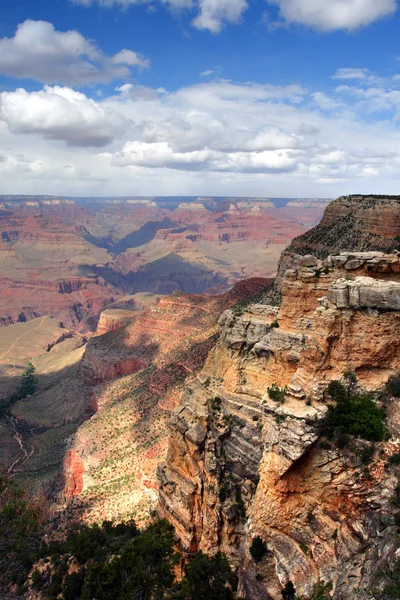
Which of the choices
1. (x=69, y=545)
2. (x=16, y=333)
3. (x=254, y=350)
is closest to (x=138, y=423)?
(x=69, y=545)

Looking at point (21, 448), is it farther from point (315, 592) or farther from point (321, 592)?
point (321, 592)

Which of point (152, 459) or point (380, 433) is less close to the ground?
point (380, 433)

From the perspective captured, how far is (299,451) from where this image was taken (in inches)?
825

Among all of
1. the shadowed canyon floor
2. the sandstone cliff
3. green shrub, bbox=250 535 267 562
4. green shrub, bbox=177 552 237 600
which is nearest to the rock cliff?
green shrub, bbox=250 535 267 562

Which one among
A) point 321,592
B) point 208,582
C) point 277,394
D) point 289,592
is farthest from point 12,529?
point 321,592

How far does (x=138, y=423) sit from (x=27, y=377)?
6833 centimetres

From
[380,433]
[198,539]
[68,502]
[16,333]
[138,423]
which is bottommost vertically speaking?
[16,333]

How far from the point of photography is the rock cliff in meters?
19.4

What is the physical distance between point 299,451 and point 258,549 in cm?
556

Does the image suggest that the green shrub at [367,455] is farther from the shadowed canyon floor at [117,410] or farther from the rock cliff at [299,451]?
the shadowed canyon floor at [117,410]

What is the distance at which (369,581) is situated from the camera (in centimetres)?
1591

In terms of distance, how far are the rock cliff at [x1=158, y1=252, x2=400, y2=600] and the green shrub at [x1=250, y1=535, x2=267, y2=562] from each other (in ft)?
0.69

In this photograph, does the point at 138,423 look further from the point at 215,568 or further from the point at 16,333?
the point at 16,333

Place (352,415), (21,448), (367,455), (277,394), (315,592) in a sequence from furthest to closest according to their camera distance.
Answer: (21,448), (277,394), (352,415), (367,455), (315,592)
